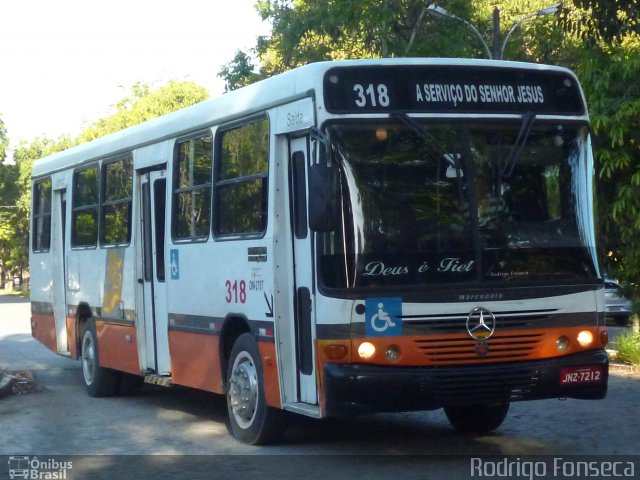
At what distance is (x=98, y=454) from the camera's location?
32.4 ft

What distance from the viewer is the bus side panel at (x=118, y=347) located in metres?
13.1

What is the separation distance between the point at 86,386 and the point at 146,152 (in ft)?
12.2

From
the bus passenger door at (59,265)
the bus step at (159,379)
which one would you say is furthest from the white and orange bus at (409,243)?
the bus passenger door at (59,265)

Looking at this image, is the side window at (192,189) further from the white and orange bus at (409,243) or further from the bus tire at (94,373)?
the bus tire at (94,373)

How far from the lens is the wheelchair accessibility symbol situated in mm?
8594

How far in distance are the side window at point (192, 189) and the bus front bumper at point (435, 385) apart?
299 centimetres

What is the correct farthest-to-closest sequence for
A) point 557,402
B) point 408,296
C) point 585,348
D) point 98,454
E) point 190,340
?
1. point 557,402
2. point 190,340
3. point 98,454
4. point 585,348
5. point 408,296

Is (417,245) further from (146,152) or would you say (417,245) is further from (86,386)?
(86,386)

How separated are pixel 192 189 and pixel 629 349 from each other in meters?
7.23

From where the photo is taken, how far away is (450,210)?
8.78m

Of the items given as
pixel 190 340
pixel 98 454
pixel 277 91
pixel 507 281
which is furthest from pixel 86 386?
pixel 507 281

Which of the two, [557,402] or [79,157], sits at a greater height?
A: [79,157]

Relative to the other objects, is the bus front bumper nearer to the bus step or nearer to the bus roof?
the bus roof

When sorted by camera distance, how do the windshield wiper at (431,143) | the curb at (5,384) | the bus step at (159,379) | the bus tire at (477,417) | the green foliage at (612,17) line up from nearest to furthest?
the windshield wiper at (431,143) < the bus tire at (477,417) < the green foliage at (612,17) < the bus step at (159,379) < the curb at (5,384)
